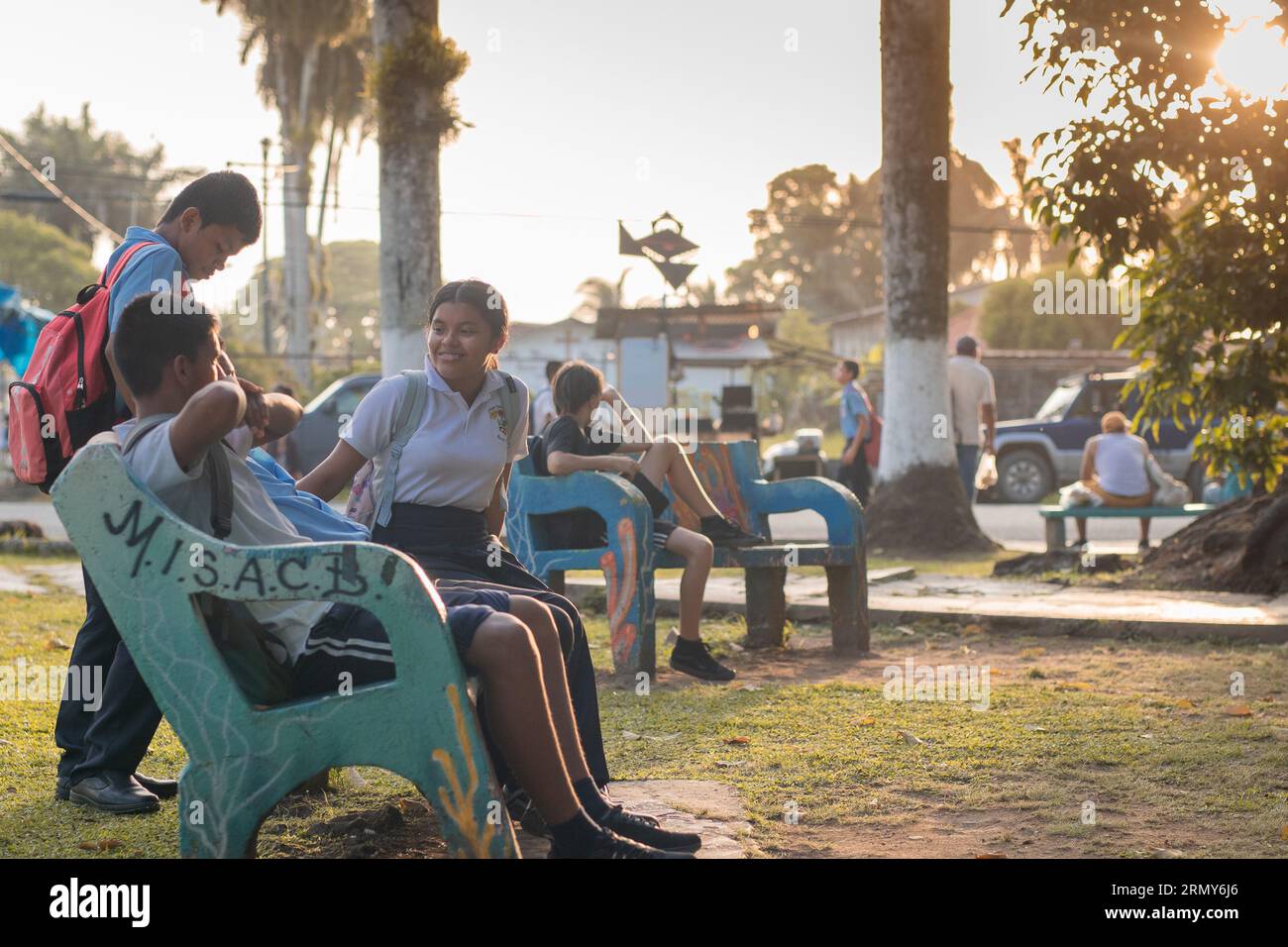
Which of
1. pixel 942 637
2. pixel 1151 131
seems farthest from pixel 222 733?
pixel 1151 131

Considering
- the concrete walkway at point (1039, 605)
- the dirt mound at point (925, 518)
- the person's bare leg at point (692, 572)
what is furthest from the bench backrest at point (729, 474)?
the dirt mound at point (925, 518)

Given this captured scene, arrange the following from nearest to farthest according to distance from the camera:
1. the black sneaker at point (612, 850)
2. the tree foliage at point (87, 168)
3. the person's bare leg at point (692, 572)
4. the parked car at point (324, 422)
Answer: the black sneaker at point (612, 850)
the person's bare leg at point (692, 572)
the parked car at point (324, 422)
the tree foliage at point (87, 168)

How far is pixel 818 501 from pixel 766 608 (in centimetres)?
59

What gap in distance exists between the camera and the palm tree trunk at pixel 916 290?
12164 millimetres

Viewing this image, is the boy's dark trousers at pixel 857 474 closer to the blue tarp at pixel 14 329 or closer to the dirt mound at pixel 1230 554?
the dirt mound at pixel 1230 554

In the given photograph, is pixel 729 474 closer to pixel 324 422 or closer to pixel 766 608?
pixel 766 608

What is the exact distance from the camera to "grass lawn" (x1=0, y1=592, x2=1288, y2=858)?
3805mm

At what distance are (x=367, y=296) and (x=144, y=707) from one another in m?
97.2

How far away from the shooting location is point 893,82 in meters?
12.2

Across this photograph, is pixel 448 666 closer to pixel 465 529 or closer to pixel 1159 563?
pixel 465 529

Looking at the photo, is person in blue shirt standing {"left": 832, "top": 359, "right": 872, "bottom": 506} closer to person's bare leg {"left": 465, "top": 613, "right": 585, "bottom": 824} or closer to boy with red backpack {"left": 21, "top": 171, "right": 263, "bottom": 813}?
boy with red backpack {"left": 21, "top": 171, "right": 263, "bottom": 813}

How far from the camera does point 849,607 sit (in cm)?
707

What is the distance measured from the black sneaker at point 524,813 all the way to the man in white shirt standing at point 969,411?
9.42 metres


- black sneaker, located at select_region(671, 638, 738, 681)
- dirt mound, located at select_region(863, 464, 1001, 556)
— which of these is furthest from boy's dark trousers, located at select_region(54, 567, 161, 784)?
dirt mound, located at select_region(863, 464, 1001, 556)
